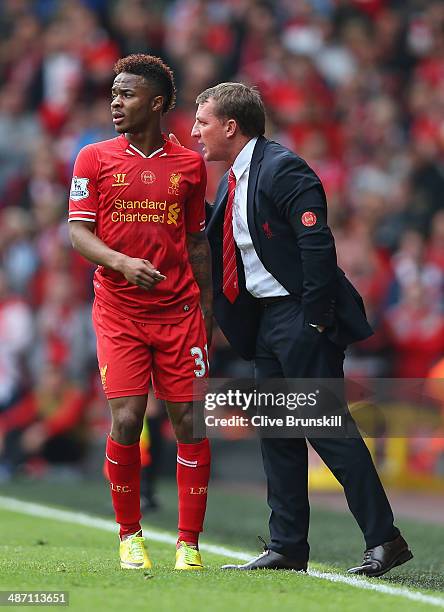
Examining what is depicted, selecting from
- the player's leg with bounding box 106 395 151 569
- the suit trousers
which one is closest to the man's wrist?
the player's leg with bounding box 106 395 151 569

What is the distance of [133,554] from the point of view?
6.32 metres

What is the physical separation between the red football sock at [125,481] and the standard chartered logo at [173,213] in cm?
102

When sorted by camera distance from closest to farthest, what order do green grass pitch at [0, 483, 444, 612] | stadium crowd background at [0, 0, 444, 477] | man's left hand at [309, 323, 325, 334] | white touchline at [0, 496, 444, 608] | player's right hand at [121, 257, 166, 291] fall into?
green grass pitch at [0, 483, 444, 612] < white touchline at [0, 496, 444, 608] < player's right hand at [121, 257, 166, 291] < man's left hand at [309, 323, 325, 334] < stadium crowd background at [0, 0, 444, 477]

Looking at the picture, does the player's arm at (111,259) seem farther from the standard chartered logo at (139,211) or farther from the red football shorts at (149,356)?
the red football shorts at (149,356)

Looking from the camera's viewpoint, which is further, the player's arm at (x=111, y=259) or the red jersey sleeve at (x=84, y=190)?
the red jersey sleeve at (x=84, y=190)

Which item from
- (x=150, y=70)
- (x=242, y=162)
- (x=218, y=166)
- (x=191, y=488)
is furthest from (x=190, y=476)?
(x=218, y=166)

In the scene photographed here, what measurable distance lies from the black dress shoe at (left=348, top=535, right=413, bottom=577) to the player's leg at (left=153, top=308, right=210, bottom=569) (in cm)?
77

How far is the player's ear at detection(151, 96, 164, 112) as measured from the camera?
21.0ft

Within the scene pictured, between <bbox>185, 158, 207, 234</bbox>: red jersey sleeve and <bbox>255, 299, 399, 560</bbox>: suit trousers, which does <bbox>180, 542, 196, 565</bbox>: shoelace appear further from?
<bbox>185, 158, 207, 234</bbox>: red jersey sleeve

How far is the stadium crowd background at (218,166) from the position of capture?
13.6 m

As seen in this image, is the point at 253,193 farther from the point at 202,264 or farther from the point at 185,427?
the point at 185,427

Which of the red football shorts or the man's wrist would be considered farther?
the red football shorts

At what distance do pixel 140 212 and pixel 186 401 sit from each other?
879 millimetres

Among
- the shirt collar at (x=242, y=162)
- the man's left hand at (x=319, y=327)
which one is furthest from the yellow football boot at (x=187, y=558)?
the shirt collar at (x=242, y=162)
